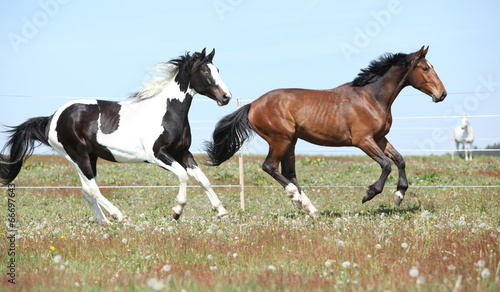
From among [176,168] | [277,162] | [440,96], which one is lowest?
[176,168]

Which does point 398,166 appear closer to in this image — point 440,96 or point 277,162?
point 440,96

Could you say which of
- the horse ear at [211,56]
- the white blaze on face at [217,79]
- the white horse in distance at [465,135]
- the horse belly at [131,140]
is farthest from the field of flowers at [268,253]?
the white horse in distance at [465,135]

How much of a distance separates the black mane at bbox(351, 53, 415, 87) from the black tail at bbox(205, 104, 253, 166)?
1.92 meters

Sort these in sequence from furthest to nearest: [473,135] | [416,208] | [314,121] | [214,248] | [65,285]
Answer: [473,135] → [416,208] → [314,121] → [214,248] → [65,285]

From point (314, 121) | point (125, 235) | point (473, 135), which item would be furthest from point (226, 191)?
point (473, 135)

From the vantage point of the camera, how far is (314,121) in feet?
28.1

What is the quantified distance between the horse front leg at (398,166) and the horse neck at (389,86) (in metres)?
0.57

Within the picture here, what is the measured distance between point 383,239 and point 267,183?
8.41 m

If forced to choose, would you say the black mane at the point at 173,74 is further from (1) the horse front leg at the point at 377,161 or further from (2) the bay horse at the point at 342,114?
(1) the horse front leg at the point at 377,161

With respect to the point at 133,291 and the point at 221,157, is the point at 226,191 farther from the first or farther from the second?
the point at 133,291

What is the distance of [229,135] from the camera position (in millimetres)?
9086

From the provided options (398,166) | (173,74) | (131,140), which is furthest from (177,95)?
(398,166)

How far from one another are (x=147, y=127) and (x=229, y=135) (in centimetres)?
170

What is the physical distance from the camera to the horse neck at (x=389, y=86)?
864 centimetres
